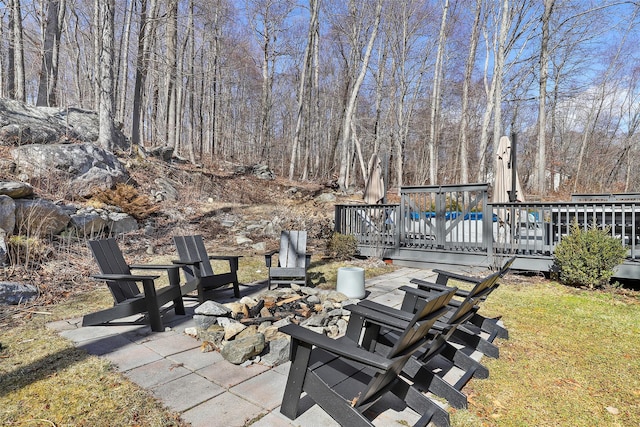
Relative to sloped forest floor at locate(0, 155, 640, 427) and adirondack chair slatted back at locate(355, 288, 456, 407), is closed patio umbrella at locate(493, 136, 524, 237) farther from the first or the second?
adirondack chair slatted back at locate(355, 288, 456, 407)

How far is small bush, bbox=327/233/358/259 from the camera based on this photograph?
7746 millimetres

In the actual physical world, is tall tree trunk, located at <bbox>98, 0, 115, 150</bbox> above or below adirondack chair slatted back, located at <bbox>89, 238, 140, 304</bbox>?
above

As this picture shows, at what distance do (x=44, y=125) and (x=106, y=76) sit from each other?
6.85 ft

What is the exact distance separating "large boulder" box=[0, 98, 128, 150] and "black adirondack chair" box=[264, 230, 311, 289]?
7.05 m

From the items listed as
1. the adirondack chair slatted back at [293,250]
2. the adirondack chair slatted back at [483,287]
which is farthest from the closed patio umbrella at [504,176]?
the adirondack chair slatted back at [483,287]

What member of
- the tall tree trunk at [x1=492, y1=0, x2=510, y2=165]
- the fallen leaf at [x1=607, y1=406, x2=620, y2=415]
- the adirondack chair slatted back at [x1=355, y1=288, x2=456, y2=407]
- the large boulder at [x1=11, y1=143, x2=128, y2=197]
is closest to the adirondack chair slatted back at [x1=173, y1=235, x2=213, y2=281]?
the adirondack chair slatted back at [x1=355, y1=288, x2=456, y2=407]

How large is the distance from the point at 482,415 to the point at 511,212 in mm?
5038

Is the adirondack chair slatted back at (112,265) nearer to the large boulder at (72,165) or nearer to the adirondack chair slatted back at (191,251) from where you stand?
the adirondack chair slatted back at (191,251)

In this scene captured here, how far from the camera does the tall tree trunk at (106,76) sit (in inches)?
384

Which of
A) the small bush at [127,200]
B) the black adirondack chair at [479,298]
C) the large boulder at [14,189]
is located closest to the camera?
the black adirondack chair at [479,298]

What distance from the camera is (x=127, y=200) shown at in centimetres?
888

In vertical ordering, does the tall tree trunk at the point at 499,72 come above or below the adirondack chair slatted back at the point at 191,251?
above

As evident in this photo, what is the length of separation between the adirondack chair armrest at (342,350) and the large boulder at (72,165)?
8.13 meters

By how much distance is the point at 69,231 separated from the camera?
6676mm
